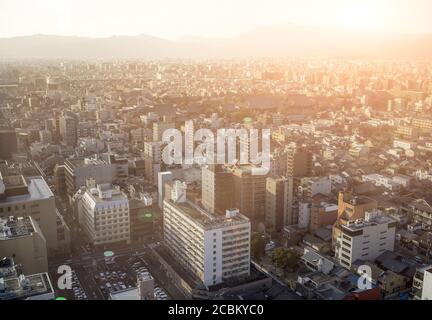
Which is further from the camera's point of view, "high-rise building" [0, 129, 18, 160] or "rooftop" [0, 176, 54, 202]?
"high-rise building" [0, 129, 18, 160]

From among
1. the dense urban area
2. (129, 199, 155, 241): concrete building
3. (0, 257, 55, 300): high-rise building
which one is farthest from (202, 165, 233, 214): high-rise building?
(0, 257, 55, 300): high-rise building

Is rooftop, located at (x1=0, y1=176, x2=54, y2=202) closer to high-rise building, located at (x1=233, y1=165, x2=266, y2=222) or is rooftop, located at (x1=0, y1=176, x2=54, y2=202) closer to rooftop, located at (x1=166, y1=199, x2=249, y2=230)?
rooftop, located at (x1=166, y1=199, x2=249, y2=230)

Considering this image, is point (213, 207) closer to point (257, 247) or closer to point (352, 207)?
point (257, 247)

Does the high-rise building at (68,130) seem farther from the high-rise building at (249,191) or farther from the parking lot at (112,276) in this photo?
the parking lot at (112,276)

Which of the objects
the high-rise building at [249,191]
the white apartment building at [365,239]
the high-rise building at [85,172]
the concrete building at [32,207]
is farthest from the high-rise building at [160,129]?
the white apartment building at [365,239]

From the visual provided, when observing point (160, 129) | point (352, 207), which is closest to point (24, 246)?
point (352, 207)

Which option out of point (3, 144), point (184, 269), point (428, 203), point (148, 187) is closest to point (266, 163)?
point (148, 187)
